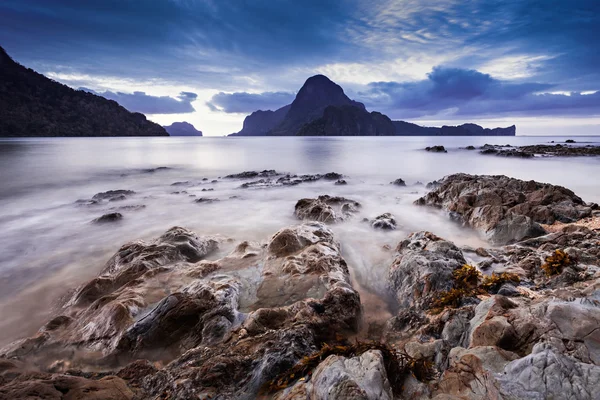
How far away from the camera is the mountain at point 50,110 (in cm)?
11675

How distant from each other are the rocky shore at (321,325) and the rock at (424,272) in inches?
1.1

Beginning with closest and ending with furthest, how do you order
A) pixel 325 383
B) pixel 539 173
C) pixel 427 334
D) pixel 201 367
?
pixel 325 383
pixel 201 367
pixel 427 334
pixel 539 173

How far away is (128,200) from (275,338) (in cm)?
1457

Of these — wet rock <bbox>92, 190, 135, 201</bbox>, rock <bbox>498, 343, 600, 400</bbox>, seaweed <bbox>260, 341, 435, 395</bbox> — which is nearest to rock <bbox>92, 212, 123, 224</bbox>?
wet rock <bbox>92, 190, 135, 201</bbox>

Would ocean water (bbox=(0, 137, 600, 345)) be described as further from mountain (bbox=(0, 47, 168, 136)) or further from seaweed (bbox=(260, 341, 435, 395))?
mountain (bbox=(0, 47, 168, 136))

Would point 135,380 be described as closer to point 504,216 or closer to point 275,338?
point 275,338

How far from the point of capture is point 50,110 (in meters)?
131

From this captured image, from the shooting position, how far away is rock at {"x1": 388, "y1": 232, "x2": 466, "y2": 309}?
15.9 feet

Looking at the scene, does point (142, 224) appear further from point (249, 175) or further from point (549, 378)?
point (249, 175)

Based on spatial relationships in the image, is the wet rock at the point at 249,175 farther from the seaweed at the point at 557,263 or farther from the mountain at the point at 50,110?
the mountain at the point at 50,110

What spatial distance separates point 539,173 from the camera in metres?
24.6

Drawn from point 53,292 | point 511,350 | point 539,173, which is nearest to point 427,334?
point 511,350

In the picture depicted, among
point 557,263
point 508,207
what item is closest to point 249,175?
point 508,207

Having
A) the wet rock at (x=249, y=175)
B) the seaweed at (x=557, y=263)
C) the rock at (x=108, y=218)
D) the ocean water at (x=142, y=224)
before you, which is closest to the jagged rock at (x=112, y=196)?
the ocean water at (x=142, y=224)
